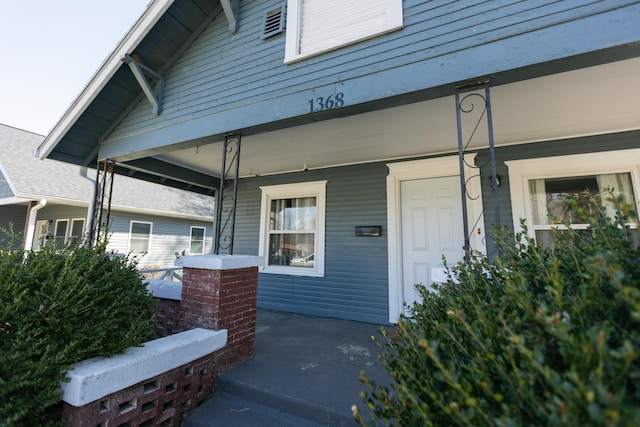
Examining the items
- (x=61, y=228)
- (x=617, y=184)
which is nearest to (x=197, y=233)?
(x=61, y=228)

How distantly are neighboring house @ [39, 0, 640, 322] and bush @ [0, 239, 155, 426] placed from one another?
6.49 ft

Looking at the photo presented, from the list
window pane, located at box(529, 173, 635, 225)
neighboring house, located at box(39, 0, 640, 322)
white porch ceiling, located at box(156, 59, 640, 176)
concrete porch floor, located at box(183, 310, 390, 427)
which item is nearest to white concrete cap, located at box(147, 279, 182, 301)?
concrete porch floor, located at box(183, 310, 390, 427)

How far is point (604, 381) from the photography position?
0.70m

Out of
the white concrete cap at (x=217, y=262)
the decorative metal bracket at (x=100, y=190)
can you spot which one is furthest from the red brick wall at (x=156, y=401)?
the decorative metal bracket at (x=100, y=190)

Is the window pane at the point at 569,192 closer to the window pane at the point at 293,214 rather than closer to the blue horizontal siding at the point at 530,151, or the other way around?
the blue horizontal siding at the point at 530,151

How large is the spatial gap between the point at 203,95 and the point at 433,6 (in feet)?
9.06

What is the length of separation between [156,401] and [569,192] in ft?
15.2

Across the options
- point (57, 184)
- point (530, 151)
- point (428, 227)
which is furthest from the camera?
point (57, 184)

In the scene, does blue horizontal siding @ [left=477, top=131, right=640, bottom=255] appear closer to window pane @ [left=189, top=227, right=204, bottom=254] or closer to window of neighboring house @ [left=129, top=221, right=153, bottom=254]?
window of neighboring house @ [left=129, top=221, right=153, bottom=254]

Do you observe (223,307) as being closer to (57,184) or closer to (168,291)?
(168,291)

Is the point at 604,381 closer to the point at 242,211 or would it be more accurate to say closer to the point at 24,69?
the point at 242,211

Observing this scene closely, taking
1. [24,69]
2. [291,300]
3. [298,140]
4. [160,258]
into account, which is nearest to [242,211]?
[291,300]

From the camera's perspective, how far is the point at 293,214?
5219 mm

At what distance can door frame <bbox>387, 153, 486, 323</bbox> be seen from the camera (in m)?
3.79
